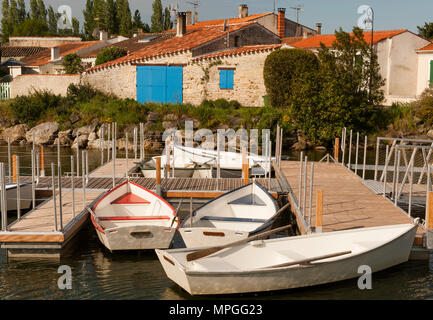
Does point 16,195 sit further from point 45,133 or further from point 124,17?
point 124,17

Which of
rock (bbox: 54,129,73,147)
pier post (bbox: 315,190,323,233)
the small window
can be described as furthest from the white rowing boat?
the small window

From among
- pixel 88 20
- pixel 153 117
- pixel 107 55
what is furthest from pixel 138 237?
pixel 88 20

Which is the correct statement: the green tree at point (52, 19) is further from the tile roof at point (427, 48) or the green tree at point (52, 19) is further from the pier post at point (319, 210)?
the pier post at point (319, 210)

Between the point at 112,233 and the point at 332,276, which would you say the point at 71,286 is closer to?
the point at 112,233

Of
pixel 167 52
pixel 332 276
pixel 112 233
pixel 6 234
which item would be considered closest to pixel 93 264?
pixel 112 233

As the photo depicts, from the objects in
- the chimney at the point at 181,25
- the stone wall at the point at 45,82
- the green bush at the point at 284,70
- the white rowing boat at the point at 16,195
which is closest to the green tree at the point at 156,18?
the chimney at the point at 181,25

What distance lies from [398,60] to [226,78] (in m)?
11.3

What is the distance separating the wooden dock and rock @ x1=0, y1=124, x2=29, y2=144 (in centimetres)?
2139

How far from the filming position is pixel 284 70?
3553 centimetres

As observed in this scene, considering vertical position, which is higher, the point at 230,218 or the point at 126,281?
the point at 230,218

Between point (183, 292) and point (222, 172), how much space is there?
1271 centimetres

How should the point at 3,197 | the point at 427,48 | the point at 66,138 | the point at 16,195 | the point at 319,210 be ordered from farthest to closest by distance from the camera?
the point at 427,48 → the point at 66,138 → the point at 16,195 → the point at 319,210 → the point at 3,197

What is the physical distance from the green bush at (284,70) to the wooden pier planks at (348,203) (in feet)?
46.9

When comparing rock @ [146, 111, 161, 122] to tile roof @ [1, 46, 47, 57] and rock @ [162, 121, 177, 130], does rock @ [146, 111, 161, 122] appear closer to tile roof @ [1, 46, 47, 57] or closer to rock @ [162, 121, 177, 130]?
rock @ [162, 121, 177, 130]
